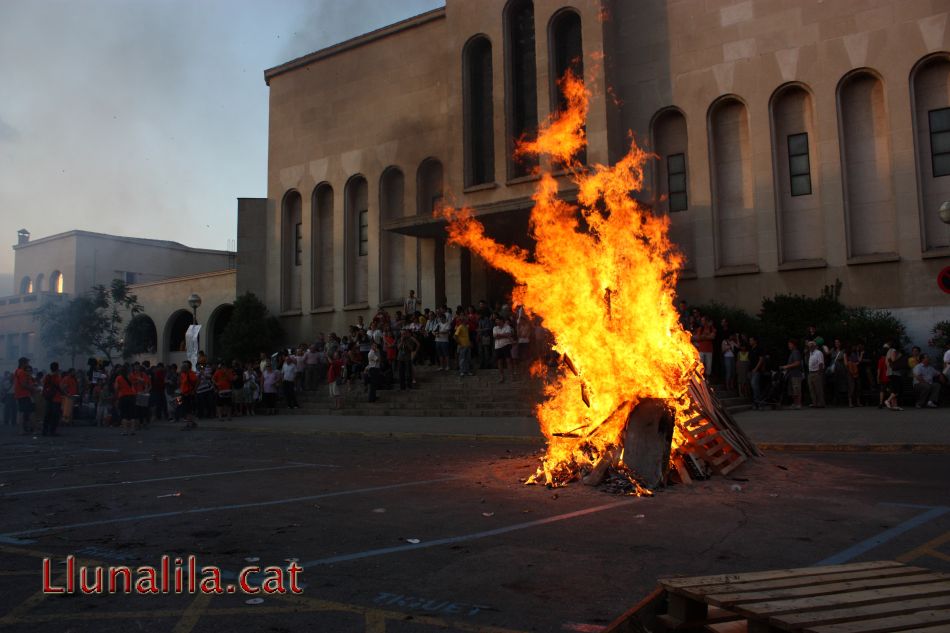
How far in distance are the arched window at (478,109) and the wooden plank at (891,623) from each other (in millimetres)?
24637

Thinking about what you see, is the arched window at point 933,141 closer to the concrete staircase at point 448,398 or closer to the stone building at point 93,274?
the concrete staircase at point 448,398

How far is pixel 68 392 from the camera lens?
66.1ft

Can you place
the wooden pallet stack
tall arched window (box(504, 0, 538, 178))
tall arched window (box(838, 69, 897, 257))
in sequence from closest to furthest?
1. the wooden pallet stack
2. tall arched window (box(838, 69, 897, 257))
3. tall arched window (box(504, 0, 538, 178))

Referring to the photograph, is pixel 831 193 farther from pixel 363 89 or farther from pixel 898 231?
pixel 363 89

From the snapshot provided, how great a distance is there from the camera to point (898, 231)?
812 inches

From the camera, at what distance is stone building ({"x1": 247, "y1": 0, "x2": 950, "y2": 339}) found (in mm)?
20656

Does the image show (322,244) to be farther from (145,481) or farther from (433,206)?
(145,481)

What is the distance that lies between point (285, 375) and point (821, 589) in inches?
847

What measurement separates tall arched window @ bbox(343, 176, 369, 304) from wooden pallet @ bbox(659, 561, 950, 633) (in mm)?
28533

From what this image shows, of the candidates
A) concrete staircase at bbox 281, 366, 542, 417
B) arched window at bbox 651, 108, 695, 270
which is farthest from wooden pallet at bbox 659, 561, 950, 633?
arched window at bbox 651, 108, 695, 270

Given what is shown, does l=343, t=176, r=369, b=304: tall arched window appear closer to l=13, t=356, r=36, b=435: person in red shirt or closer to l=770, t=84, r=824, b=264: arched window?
l=13, t=356, r=36, b=435: person in red shirt

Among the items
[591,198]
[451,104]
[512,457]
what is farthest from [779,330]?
[451,104]

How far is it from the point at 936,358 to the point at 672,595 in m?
19.8

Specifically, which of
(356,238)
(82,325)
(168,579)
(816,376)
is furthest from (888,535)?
(82,325)
